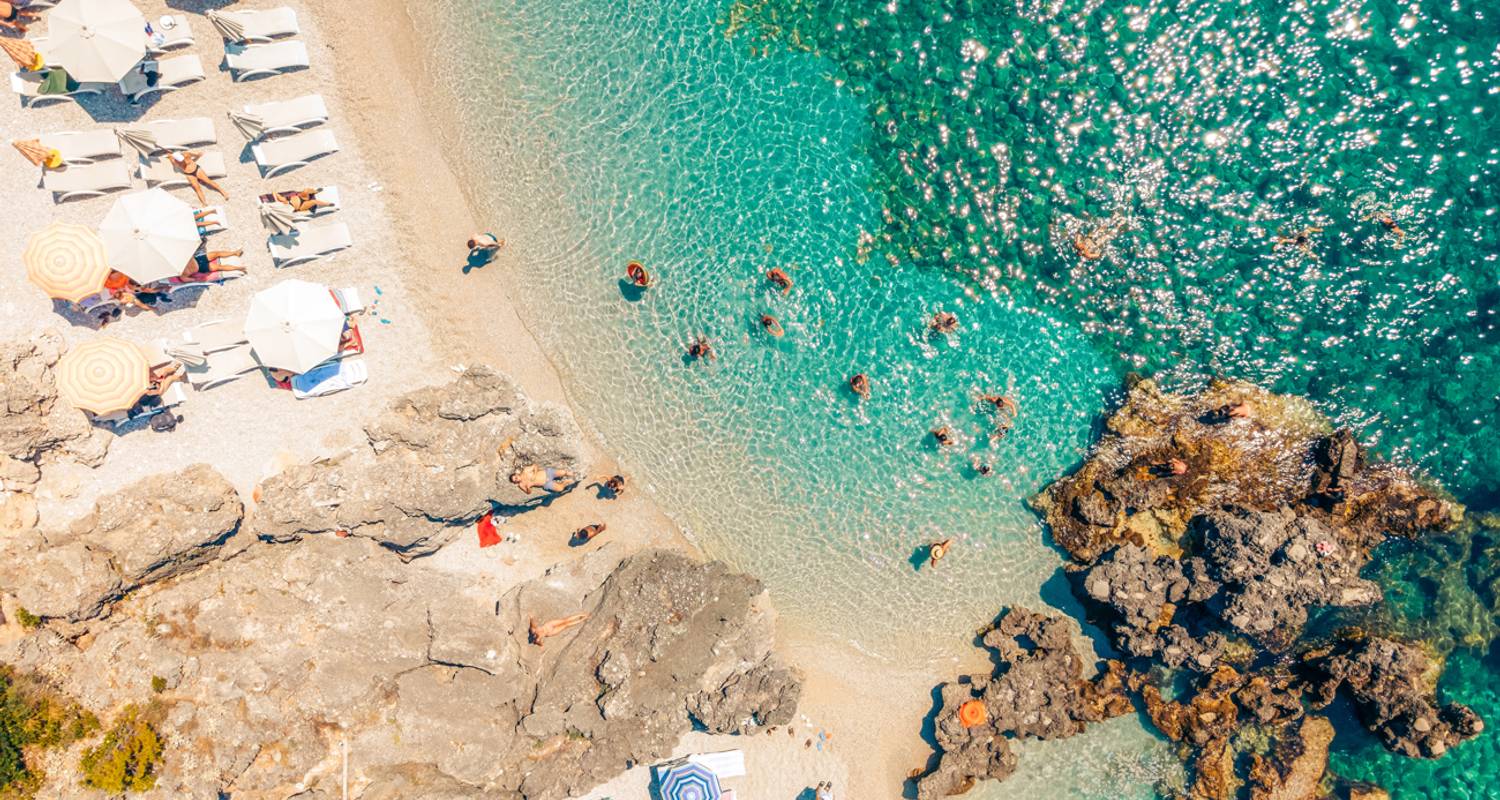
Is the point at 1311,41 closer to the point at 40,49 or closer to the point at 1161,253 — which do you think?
the point at 1161,253

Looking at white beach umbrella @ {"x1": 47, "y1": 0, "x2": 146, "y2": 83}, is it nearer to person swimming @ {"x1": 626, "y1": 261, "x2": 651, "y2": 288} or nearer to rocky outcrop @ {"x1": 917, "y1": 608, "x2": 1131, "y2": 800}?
person swimming @ {"x1": 626, "y1": 261, "x2": 651, "y2": 288}

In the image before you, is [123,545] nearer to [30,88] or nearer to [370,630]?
[370,630]

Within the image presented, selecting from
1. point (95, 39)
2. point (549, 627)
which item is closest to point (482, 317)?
point (549, 627)

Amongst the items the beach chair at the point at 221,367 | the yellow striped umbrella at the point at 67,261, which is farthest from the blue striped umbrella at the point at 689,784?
the yellow striped umbrella at the point at 67,261

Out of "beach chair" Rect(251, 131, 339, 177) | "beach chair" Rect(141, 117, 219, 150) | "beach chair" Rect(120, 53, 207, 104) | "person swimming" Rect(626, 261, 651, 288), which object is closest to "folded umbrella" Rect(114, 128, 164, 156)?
"beach chair" Rect(141, 117, 219, 150)

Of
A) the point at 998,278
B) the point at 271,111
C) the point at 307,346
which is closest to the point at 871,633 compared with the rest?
the point at 998,278

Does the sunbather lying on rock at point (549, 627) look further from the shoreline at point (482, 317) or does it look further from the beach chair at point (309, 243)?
the beach chair at point (309, 243)
